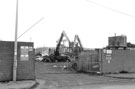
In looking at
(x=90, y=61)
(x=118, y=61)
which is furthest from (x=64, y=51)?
(x=118, y=61)

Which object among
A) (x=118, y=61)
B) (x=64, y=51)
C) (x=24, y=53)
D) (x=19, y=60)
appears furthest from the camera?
(x=64, y=51)

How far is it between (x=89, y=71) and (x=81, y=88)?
12.4 metres

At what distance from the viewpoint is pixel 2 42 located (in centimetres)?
1616

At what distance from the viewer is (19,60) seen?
1669cm

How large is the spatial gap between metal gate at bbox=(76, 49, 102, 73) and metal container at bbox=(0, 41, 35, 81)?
9.33 meters

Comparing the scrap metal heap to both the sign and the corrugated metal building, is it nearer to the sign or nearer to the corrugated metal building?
the corrugated metal building

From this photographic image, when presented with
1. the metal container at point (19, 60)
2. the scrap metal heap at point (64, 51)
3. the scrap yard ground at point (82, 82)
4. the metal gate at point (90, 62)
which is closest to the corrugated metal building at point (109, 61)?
the metal gate at point (90, 62)

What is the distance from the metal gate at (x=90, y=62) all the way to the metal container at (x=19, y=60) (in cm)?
933

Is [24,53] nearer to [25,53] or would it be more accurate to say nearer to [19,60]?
[25,53]

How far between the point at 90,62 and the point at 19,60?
35.8 ft

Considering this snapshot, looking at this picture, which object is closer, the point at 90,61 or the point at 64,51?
the point at 90,61

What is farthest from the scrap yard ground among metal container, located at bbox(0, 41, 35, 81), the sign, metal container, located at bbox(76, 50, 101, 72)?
metal container, located at bbox(76, 50, 101, 72)

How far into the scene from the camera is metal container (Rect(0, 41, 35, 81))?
53.0ft

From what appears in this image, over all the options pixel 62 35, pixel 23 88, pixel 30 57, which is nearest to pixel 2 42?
pixel 30 57
